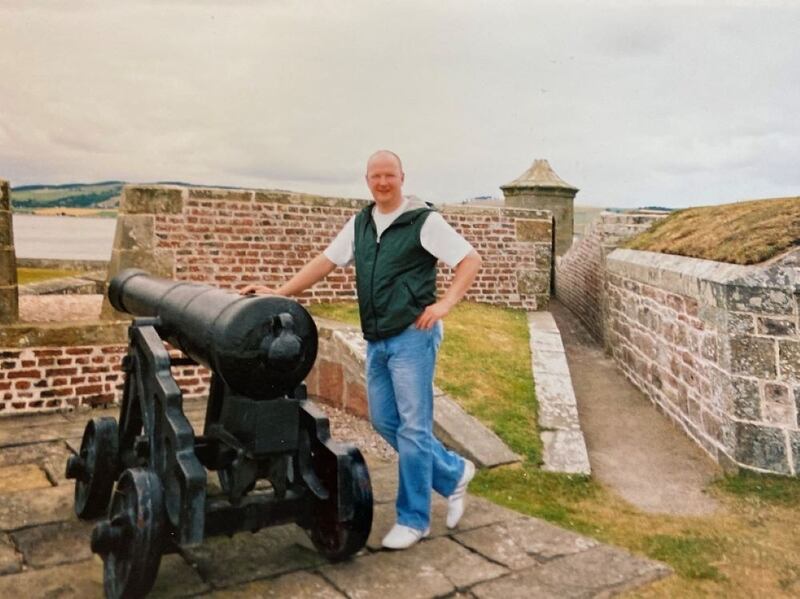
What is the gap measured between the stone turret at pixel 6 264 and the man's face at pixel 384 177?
448 cm

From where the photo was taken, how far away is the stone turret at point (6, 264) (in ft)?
21.4

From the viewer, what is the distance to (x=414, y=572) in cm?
341

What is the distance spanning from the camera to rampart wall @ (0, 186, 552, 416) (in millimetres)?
6809

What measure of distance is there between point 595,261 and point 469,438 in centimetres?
733

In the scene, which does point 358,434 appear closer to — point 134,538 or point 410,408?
point 410,408

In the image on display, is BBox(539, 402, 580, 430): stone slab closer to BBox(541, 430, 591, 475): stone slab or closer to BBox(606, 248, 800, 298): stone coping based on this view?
BBox(541, 430, 591, 475): stone slab

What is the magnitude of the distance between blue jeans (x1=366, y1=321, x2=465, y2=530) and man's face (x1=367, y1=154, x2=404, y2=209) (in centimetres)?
68

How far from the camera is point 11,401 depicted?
6.68 meters

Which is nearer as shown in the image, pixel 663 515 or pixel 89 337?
pixel 663 515

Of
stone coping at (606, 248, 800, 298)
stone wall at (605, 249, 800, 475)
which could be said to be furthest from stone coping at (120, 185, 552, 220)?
stone wall at (605, 249, 800, 475)

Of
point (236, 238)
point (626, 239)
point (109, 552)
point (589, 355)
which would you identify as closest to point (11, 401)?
point (236, 238)

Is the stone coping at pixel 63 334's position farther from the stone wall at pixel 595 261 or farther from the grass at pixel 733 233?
the stone wall at pixel 595 261

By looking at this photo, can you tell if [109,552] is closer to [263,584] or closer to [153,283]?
[263,584]

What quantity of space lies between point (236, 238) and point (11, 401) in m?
3.14
